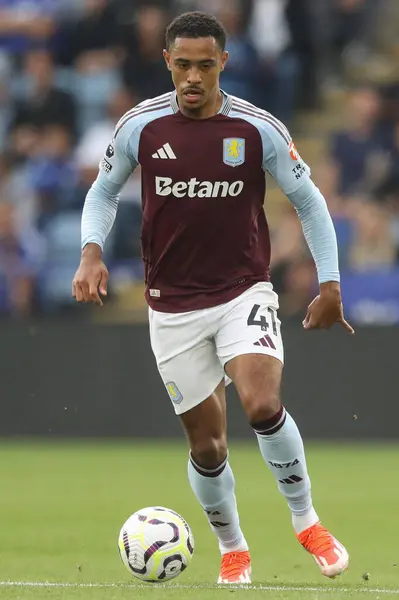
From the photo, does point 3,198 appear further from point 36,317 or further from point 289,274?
point 289,274

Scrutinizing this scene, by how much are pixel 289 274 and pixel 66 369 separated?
7.39 feet

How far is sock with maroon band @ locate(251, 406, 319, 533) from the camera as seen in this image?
5.95m

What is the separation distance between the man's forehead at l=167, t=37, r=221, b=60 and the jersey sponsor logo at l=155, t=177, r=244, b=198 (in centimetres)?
54

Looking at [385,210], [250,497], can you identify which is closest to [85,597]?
[250,497]

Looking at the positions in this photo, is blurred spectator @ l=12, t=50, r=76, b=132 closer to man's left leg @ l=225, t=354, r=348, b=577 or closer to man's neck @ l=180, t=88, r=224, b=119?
man's neck @ l=180, t=88, r=224, b=119

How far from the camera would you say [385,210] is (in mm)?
13281

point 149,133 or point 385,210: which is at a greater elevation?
point 149,133

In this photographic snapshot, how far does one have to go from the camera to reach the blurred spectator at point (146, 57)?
1489 centimetres

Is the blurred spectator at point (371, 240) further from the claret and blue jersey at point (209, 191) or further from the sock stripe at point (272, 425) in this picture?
the sock stripe at point (272, 425)

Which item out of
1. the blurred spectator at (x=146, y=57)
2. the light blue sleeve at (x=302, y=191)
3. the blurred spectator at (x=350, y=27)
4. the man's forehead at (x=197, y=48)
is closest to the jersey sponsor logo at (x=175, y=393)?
the light blue sleeve at (x=302, y=191)

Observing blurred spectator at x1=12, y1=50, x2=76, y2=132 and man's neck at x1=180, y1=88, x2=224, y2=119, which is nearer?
man's neck at x1=180, y1=88, x2=224, y2=119

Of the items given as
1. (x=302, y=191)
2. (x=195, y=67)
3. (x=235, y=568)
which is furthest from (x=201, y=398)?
(x=195, y=67)

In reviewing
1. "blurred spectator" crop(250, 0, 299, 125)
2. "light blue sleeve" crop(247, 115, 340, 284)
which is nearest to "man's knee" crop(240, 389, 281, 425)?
"light blue sleeve" crop(247, 115, 340, 284)

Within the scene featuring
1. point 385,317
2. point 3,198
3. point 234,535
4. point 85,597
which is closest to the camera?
point 85,597
